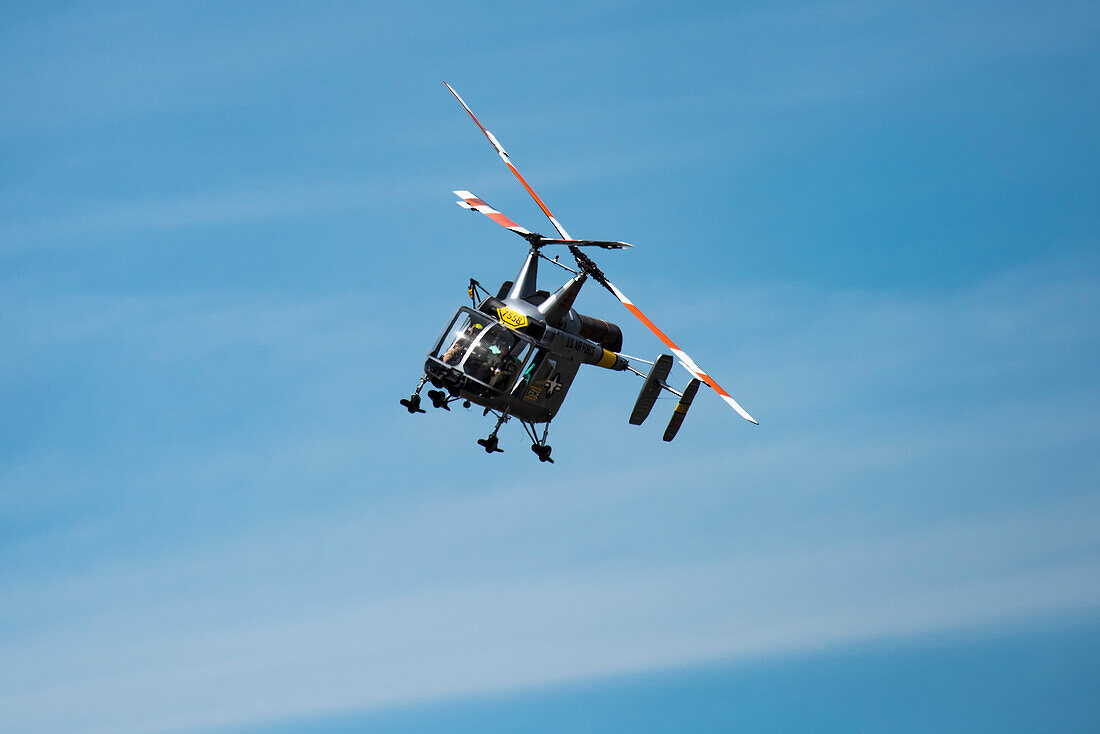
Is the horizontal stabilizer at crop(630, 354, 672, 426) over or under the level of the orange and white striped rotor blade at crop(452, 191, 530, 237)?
under

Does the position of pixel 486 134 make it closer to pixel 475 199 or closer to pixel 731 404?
pixel 475 199

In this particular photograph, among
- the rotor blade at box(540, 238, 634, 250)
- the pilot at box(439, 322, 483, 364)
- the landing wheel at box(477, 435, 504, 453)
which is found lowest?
the landing wheel at box(477, 435, 504, 453)

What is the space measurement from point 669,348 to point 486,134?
1462cm

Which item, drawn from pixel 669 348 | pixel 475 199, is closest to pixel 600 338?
pixel 669 348

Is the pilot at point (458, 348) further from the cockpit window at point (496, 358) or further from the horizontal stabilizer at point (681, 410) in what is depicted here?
the horizontal stabilizer at point (681, 410)

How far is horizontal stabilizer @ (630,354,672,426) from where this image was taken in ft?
246

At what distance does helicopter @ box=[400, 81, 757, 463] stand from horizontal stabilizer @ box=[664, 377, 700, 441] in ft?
0.17

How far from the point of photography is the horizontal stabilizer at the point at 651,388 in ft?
246

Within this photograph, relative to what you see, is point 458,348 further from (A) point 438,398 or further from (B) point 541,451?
(B) point 541,451

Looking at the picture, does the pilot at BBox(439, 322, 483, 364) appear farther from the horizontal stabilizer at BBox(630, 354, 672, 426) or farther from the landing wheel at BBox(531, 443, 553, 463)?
the horizontal stabilizer at BBox(630, 354, 672, 426)

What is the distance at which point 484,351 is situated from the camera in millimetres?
67438

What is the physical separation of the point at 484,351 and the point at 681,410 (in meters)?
12.5

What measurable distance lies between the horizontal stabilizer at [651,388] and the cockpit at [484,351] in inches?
341

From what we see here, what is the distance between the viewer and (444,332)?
67.8 meters
